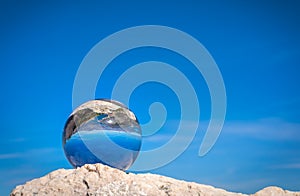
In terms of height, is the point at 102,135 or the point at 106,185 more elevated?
the point at 102,135

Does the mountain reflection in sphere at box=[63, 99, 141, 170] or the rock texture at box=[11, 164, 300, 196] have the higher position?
the mountain reflection in sphere at box=[63, 99, 141, 170]

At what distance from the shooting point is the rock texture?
36.7ft

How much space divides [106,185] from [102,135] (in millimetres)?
1665

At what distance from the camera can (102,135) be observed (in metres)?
12.5

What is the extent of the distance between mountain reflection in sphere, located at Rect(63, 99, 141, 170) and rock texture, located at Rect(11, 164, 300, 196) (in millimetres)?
602

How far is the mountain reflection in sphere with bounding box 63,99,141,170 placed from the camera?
41.1ft

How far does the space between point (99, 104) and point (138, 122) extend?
1355mm

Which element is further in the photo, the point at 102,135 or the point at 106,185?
the point at 102,135

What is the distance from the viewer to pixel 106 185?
37.1 ft

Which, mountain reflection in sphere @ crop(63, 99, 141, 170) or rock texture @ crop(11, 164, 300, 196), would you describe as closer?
rock texture @ crop(11, 164, 300, 196)

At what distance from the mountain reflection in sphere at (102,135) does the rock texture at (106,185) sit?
0.60m

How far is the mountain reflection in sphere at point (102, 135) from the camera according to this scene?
12.5 m

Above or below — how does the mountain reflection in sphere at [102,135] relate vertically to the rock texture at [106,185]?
above

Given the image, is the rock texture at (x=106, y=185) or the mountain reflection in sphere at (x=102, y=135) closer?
the rock texture at (x=106, y=185)
